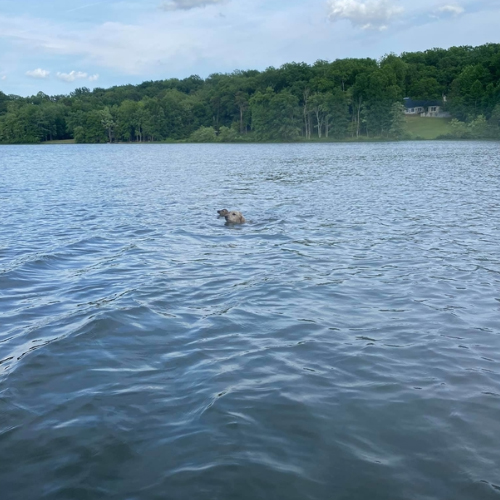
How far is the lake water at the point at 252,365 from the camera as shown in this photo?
465 centimetres

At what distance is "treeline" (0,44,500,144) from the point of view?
12581 centimetres

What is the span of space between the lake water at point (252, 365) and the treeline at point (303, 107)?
11000 cm

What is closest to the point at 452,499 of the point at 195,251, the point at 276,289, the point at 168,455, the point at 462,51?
the point at 168,455

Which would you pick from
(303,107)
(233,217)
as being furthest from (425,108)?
(233,217)

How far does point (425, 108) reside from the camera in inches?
5591

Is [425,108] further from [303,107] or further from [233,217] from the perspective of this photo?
[233,217]

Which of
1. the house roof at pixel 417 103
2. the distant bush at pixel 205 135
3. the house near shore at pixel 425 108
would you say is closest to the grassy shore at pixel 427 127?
the house near shore at pixel 425 108

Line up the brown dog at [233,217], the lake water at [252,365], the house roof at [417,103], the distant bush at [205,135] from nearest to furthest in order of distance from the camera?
the lake water at [252,365] → the brown dog at [233,217] → the distant bush at [205,135] → the house roof at [417,103]

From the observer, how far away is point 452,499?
4.26 metres

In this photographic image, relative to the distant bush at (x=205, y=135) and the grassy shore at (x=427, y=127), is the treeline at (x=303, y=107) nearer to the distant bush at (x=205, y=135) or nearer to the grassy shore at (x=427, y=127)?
the distant bush at (x=205, y=135)

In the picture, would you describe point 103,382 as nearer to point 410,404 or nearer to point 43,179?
point 410,404

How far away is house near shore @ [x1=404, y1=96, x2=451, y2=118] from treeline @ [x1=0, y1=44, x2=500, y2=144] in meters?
2.43

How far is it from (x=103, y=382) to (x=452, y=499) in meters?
4.05

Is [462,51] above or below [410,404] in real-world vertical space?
above
